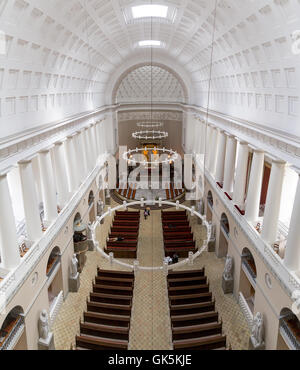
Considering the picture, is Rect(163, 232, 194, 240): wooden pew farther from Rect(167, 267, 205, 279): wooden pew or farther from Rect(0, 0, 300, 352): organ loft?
Rect(167, 267, 205, 279): wooden pew

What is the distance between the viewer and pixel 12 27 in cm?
991

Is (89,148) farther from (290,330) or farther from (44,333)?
(290,330)

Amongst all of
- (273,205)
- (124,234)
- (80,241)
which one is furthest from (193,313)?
(124,234)

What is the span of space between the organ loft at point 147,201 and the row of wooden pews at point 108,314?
6cm

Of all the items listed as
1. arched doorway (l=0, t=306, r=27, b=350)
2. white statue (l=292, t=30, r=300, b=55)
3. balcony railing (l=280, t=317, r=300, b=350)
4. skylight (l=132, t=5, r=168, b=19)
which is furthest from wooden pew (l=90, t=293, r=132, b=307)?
skylight (l=132, t=5, r=168, b=19)

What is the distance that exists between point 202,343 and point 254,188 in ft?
25.1

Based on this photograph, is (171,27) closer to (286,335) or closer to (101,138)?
(101,138)

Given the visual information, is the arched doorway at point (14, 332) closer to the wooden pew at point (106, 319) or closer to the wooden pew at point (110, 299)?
the wooden pew at point (106, 319)

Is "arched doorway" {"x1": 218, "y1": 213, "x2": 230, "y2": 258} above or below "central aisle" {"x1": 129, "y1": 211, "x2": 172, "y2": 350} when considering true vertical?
above

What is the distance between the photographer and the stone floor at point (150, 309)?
14164mm

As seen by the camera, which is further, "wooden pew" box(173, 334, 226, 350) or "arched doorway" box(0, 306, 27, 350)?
"wooden pew" box(173, 334, 226, 350)

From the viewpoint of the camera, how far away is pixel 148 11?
18406 mm

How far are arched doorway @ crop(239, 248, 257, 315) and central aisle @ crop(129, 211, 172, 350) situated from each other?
167 inches

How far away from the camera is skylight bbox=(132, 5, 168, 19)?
17594 mm
